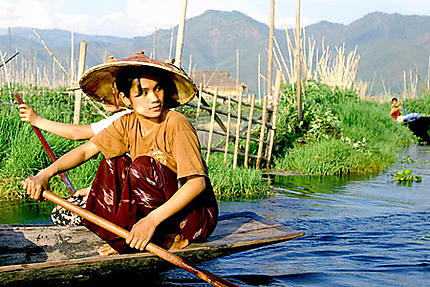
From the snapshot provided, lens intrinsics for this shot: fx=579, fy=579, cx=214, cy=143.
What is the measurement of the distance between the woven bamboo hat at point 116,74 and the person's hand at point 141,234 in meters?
0.82

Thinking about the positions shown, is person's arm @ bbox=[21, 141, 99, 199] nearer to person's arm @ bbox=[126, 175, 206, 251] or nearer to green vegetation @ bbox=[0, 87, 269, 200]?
person's arm @ bbox=[126, 175, 206, 251]

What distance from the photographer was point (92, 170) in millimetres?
5953

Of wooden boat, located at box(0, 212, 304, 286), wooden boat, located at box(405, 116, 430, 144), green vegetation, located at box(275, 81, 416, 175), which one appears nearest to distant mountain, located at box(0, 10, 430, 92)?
wooden boat, located at box(405, 116, 430, 144)

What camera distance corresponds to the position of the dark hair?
10.5ft

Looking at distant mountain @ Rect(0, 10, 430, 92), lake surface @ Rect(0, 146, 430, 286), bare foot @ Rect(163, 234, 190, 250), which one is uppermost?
distant mountain @ Rect(0, 10, 430, 92)

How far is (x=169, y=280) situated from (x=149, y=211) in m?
0.73

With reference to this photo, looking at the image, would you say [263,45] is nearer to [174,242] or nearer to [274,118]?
[274,118]

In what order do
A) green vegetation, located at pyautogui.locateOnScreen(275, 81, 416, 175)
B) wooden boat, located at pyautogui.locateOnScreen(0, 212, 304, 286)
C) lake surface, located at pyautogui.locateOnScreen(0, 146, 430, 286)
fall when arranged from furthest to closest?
1. green vegetation, located at pyautogui.locateOnScreen(275, 81, 416, 175)
2. lake surface, located at pyautogui.locateOnScreen(0, 146, 430, 286)
3. wooden boat, located at pyautogui.locateOnScreen(0, 212, 304, 286)

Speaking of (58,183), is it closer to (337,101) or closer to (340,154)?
(340,154)

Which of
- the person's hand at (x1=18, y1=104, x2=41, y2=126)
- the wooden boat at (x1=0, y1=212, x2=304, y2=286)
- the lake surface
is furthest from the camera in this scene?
the lake surface

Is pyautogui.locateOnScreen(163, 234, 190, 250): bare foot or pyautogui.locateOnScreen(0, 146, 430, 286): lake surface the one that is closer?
pyautogui.locateOnScreen(163, 234, 190, 250): bare foot

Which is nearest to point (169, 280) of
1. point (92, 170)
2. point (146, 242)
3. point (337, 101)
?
point (146, 242)

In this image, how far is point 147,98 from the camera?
10.3 ft

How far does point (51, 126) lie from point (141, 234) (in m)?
0.98
